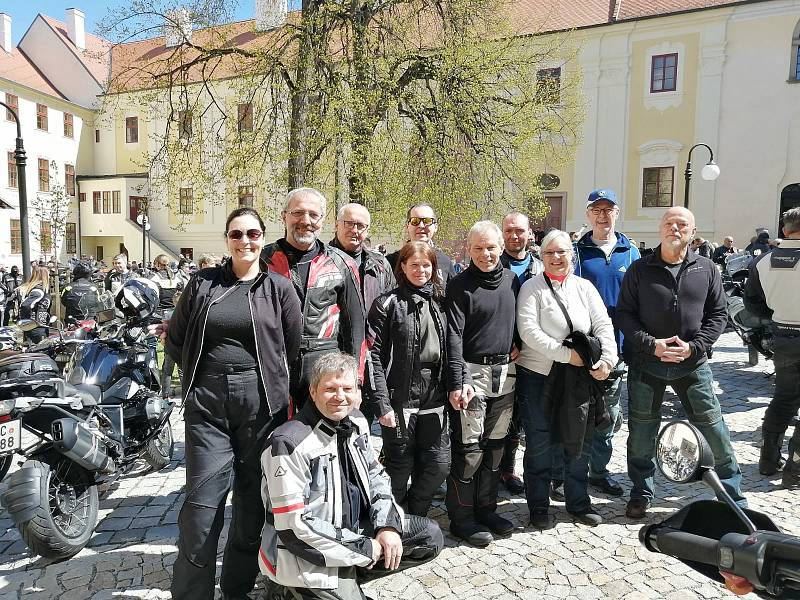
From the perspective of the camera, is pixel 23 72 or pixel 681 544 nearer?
pixel 681 544

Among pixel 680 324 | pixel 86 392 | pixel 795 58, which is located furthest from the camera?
pixel 795 58

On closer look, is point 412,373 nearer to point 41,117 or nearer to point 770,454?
point 770,454

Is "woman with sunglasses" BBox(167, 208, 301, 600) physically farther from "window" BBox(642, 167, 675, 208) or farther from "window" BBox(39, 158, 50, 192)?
"window" BBox(39, 158, 50, 192)

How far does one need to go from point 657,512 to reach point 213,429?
3.10 meters

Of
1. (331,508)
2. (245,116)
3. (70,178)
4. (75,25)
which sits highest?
(75,25)

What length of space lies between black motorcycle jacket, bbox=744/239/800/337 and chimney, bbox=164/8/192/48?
33.6ft

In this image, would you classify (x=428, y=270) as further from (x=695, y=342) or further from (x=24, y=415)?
(x=24, y=415)

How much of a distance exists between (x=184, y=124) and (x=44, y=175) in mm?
31664

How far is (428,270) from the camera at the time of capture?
3.64 meters

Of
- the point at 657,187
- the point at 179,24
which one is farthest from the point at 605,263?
the point at 657,187

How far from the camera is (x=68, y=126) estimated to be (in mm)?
40031

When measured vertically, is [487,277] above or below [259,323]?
above

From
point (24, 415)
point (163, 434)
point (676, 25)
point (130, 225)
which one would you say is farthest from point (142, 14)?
point (130, 225)

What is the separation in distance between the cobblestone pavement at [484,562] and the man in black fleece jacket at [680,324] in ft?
2.43
